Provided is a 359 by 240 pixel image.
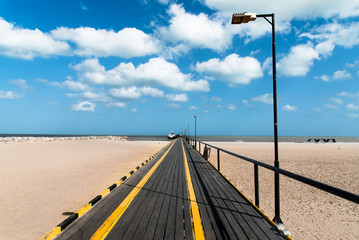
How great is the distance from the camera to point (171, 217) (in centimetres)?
423

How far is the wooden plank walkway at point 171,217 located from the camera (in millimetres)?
3527

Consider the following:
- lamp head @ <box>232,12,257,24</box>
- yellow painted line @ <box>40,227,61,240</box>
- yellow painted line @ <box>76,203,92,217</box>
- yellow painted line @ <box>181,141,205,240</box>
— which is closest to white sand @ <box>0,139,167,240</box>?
yellow painted line @ <box>76,203,92,217</box>

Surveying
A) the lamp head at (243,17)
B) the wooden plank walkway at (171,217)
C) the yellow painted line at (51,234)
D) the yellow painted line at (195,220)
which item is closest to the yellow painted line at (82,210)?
the wooden plank walkway at (171,217)

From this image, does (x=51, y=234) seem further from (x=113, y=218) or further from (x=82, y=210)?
(x=113, y=218)

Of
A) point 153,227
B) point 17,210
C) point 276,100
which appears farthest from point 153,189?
point 276,100

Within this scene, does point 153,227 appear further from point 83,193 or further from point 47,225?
point 83,193

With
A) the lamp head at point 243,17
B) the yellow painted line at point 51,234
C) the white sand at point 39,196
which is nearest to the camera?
the yellow painted line at point 51,234

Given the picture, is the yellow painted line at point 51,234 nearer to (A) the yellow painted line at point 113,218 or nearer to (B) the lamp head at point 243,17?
(A) the yellow painted line at point 113,218

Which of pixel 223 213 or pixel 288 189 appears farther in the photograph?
pixel 288 189

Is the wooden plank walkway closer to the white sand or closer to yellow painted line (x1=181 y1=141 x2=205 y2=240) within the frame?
yellow painted line (x1=181 y1=141 x2=205 y2=240)

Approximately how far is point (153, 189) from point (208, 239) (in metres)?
3.37

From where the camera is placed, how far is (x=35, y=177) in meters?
10.1

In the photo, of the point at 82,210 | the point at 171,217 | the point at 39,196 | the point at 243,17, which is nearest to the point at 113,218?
the point at 82,210

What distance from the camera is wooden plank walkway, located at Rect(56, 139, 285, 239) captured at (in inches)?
139
